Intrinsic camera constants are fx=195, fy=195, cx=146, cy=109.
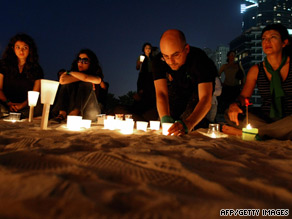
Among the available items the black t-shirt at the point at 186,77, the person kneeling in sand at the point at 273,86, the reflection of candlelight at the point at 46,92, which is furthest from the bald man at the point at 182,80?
the reflection of candlelight at the point at 46,92

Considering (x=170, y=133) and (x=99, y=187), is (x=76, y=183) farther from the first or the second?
(x=170, y=133)

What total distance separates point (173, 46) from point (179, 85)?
2.78 feet

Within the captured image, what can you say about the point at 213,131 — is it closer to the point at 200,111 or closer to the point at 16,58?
the point at 200,111

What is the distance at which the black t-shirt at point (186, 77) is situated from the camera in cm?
267

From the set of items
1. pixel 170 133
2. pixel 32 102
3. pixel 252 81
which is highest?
pixel 252 81

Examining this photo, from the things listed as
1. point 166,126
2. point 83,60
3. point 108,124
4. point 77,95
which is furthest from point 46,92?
point 83,60

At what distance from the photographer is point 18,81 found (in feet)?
13.0

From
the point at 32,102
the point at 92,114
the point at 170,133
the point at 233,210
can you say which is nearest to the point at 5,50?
the point at 32,102

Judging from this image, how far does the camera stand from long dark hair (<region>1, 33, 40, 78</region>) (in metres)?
3.92

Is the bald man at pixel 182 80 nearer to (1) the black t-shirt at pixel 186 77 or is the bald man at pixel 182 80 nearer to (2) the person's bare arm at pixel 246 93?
(1) the black t-shirt at pixel 186 77

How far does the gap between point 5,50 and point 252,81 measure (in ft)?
15.4

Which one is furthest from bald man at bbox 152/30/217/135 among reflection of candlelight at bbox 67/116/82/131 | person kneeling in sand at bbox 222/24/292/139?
reflection of candlelight at bbox 67/116/82/131

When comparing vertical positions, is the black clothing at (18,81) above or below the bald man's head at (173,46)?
below

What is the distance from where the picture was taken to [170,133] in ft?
7.22
